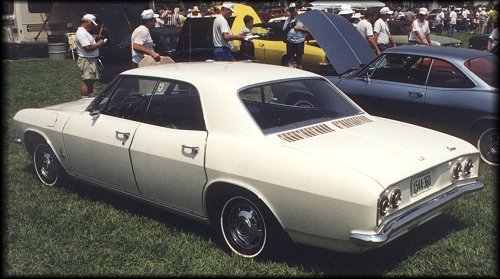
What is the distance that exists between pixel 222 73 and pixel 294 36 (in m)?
7.44

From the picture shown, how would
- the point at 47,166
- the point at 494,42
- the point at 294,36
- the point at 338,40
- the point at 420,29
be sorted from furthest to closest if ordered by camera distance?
the point at 294,36, the point at 420,29, the point at 494,42, the point at 338,40, the point at 47,166

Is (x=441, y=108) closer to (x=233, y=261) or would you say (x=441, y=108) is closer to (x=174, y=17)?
(x=233, y=261)

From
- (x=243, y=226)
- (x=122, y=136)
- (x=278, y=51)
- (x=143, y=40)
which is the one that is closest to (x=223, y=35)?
(x=143, y=40)

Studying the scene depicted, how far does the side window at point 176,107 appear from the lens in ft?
13.4

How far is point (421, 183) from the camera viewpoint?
3.55 meters

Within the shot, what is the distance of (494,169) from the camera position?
5.92 metres

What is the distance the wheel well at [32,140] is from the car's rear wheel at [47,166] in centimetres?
5

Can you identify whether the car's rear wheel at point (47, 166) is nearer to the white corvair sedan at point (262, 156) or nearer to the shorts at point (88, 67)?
the white corvair sedan at point (262, 156)

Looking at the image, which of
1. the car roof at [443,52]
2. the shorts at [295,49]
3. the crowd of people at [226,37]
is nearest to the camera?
the car roof at [443,52]

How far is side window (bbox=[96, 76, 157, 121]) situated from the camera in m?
4.50

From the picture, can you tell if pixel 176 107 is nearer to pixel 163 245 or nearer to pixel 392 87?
pixel 163 245

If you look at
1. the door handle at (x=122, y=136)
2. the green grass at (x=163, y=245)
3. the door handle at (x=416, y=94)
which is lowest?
the green grass at (x=163, y=245)

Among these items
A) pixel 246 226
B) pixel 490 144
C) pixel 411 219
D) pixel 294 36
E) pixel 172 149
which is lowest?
pixel 490 144

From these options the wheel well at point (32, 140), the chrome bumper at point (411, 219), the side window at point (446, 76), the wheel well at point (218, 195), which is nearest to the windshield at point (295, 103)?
the wheel well at point (218, 195)
